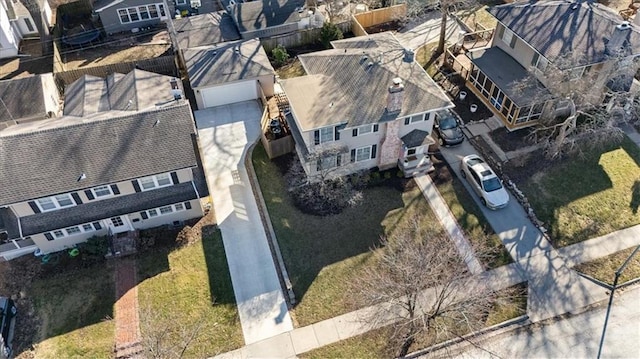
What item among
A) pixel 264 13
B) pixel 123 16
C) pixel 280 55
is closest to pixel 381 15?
pixel 264 13

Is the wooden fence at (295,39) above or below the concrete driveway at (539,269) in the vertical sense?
above

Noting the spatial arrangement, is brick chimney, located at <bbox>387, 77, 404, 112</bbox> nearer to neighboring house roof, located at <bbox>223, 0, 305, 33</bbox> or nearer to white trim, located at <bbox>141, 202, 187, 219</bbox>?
white trim, located at <bbox>141, 202, 187, 219</bbox>

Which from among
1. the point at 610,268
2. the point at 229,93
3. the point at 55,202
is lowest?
the point at 610,268

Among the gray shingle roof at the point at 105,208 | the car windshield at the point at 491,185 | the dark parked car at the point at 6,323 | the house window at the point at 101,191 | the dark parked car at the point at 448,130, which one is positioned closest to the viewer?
the dark parked car at the point at 6,323

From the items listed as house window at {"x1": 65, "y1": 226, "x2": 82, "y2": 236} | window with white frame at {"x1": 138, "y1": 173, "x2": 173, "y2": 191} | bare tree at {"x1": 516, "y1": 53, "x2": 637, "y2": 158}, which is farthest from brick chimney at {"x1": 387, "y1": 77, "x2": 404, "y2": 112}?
house window at {"x1": 65, "y1": 226, "x2": 82, "y2": 236}

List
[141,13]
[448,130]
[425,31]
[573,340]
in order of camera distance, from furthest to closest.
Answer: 1. [141,13]
2. [425,31]
3. [448,130]
4. [573,340]

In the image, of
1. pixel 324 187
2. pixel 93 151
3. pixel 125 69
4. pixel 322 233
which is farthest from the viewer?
pixel 125 69

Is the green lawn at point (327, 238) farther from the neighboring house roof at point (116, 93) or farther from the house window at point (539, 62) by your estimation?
the house window at point (539, 62)

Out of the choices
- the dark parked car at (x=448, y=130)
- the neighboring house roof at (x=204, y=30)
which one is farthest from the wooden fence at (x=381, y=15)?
the dark parked car at (x=448, y=130)

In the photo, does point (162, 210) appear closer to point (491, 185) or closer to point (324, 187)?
point (324, 187)
